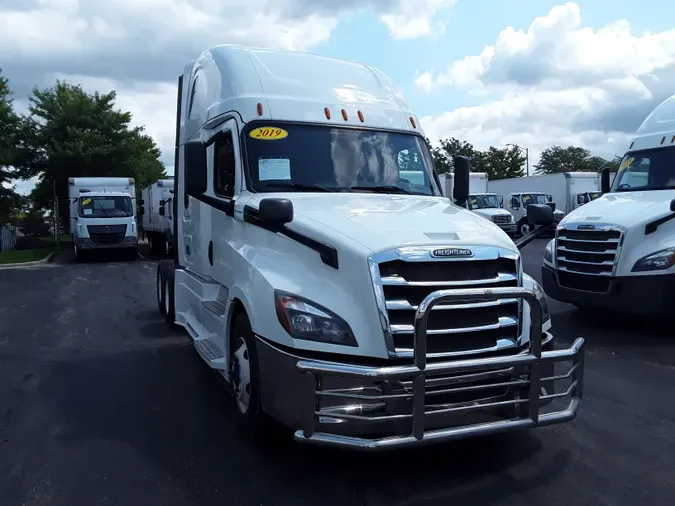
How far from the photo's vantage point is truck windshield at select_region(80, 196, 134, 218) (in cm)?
2448

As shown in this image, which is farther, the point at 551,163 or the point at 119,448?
the point at 551,163

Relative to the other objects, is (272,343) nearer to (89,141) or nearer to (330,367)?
(330,367)

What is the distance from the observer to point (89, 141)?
38719 millimetres

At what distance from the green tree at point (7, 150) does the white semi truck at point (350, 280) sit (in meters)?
32.7

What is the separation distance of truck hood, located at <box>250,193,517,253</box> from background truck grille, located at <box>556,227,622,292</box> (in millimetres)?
3968

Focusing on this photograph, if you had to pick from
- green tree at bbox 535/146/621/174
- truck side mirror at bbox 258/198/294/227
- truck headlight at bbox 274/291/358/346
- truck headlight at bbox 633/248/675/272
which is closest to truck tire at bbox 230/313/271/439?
truck headlight at bbox 274/291/358/346

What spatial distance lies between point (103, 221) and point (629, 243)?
1990cm

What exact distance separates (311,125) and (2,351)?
5275 mm

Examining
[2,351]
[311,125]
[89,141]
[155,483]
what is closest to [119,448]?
[155,483]

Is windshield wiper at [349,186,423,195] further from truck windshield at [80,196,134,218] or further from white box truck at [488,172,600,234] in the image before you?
white box truck at [488,172,600,234]

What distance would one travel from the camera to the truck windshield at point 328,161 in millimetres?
5758

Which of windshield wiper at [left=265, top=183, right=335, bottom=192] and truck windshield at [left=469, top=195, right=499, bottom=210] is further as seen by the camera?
truck windshield at [left=469, top=195, right=499, bottom=210]

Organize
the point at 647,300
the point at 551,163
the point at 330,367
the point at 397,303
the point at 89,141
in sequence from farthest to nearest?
the point at 551,163 < the point at 89,141 < the point at 647,300 < the point at 397,303 < the point at 330,367

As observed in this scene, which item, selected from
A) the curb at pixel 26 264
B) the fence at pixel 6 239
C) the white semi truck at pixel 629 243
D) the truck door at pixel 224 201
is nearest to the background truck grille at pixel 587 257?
the white semi truck at pixel 629 243
